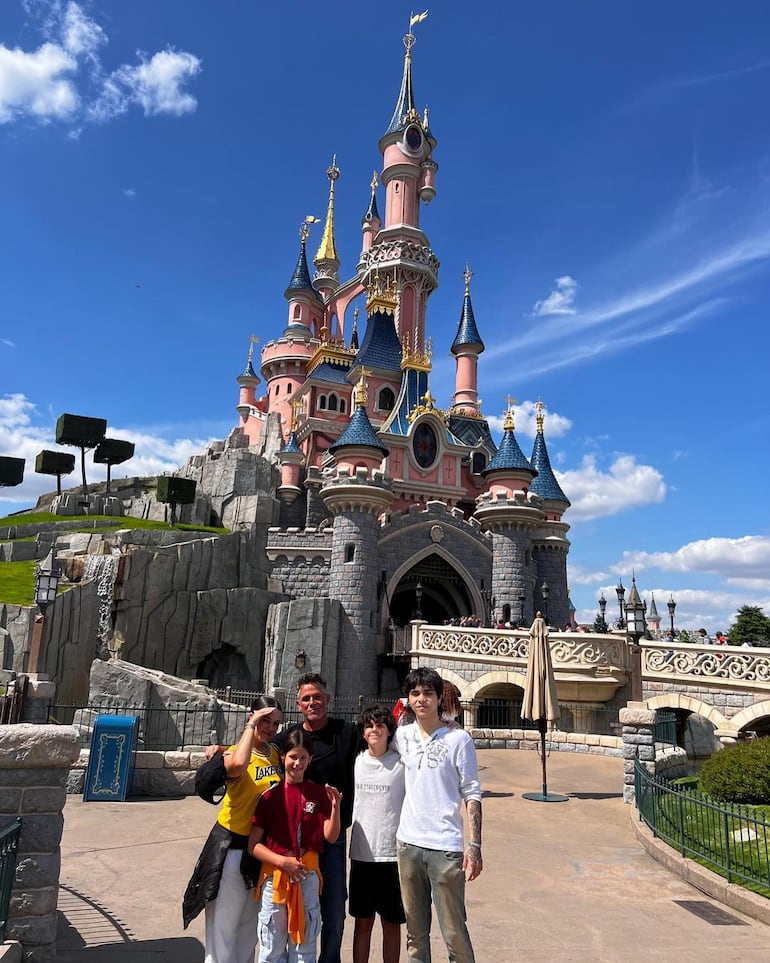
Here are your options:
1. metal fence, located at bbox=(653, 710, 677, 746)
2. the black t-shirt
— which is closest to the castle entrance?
metal fence, located at bbox=(653, 710, 677, 746)

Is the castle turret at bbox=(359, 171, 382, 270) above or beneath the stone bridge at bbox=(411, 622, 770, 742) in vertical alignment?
above

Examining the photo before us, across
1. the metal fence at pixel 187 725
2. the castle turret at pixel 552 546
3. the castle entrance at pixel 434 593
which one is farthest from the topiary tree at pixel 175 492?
the metal fence at pixel 187 725

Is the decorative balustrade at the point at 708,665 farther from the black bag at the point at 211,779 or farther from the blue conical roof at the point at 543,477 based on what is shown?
the blue conical roof at the point at 543,477

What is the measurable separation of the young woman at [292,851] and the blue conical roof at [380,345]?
35147 millimetres

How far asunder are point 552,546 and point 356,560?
1037cm

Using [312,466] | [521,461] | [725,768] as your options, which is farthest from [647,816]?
[312,466]

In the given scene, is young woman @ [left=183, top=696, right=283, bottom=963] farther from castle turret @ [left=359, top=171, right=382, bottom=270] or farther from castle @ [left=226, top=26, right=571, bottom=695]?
castle turret @ [left=359, top=171, right=382, bottom=270]

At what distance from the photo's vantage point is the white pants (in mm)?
3799

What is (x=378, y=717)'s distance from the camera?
417 cm

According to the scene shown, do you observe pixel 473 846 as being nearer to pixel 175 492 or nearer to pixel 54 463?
pixel 175 492

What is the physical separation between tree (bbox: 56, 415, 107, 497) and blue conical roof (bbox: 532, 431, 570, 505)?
24662 millimetres

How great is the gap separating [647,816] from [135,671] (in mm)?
9212

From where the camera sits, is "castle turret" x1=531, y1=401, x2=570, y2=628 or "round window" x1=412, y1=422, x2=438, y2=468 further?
"round window" x1=412, y1=422, x2=438, y2=468

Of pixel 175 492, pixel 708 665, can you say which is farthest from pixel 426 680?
pixel 175 492
